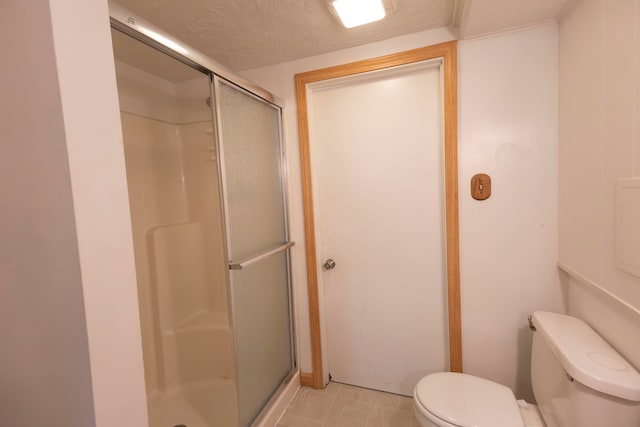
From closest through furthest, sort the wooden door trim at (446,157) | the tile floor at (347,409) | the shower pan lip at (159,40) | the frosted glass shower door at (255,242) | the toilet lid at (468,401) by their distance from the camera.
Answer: the shower pan lip at (159,40), the toilet lid at (468,401), the frosted glass shower door at (255,242), the wooden door trim at (446,157), the tile floor at (347,409)

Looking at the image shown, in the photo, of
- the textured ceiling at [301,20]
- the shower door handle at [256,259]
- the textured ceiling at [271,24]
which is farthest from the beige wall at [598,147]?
the shower door handle at [256,259]

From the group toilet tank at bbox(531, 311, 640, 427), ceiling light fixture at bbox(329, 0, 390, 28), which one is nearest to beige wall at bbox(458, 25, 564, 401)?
toilet tank at bbox(531, 311, 640, 427)

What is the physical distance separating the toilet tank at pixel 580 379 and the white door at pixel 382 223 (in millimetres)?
525

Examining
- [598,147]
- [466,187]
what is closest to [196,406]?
[466,187]

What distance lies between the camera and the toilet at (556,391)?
2.70 feet

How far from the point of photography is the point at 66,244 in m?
0.63

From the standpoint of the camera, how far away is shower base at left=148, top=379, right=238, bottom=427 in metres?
1.58

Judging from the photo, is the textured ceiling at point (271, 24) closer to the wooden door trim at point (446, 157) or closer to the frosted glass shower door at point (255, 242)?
the wooden door trim at point (446, 157)

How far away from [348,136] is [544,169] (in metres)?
1.02

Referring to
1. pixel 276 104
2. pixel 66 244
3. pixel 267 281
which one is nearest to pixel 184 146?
pixel 276 104

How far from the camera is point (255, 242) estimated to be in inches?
58.8

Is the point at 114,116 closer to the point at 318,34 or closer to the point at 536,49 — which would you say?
the point at 318,34

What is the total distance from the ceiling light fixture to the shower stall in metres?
0.55

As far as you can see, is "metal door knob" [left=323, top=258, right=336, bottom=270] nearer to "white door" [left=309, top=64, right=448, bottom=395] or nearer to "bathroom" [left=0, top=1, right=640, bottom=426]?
"white door" [left=309, top=64, right=448, bottom=395]
